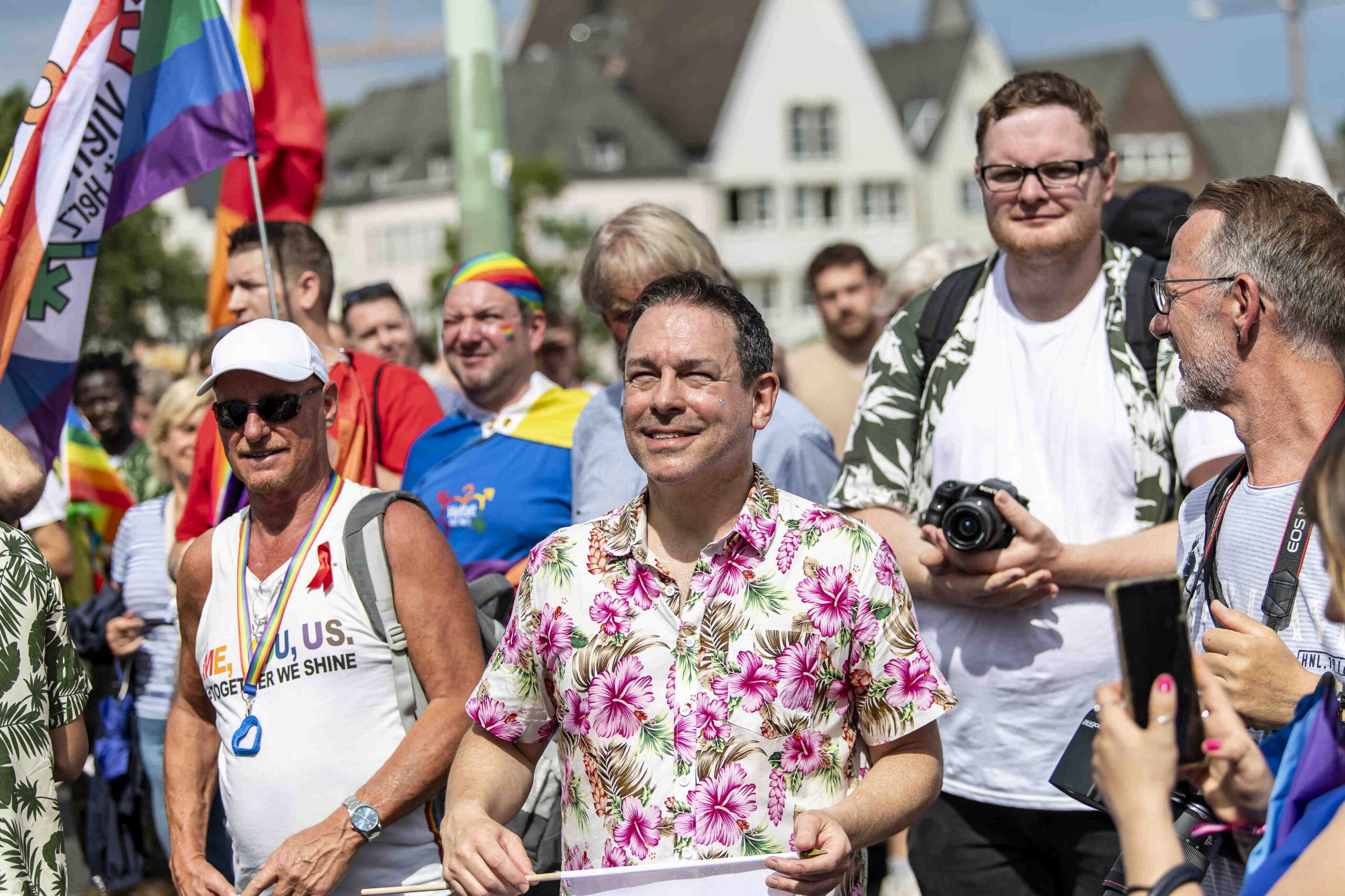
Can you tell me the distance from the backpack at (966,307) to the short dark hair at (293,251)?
239 cm

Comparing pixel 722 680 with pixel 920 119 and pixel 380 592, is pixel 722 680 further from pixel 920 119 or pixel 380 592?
pixel 920 119

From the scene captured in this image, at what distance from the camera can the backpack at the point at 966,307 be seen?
3455 millimetres

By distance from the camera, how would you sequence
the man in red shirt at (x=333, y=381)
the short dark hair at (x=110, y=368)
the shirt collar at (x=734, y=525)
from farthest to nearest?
the short dark hair at (x=110, y=368) < the man in red shirt at (x=333, y=381) < the shirt collar at (x=734, y=525)

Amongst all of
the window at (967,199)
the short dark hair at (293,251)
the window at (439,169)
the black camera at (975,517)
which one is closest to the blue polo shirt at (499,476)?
the short dark hair at (293,251)

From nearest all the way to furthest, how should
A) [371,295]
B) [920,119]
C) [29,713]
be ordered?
1. [29,713]
2. [371,295]
3. [920,119]

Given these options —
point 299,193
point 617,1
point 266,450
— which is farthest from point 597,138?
point 266,450

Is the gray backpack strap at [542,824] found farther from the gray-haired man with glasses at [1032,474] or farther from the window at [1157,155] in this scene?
the window at [1157,155]

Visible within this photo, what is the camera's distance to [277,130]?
6359 millimetres

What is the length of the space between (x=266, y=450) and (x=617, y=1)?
186ft

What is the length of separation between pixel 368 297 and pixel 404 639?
160 inches

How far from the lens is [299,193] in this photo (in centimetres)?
646

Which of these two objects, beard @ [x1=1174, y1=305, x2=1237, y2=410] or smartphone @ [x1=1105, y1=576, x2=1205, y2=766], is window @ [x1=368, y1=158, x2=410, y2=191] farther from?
smartphone @ [x1=1105, y1=576, x2=1205, y2=766]

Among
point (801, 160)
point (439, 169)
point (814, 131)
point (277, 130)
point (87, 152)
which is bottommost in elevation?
point (87, 152)

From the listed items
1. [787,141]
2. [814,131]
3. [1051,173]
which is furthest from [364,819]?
[814,131]
